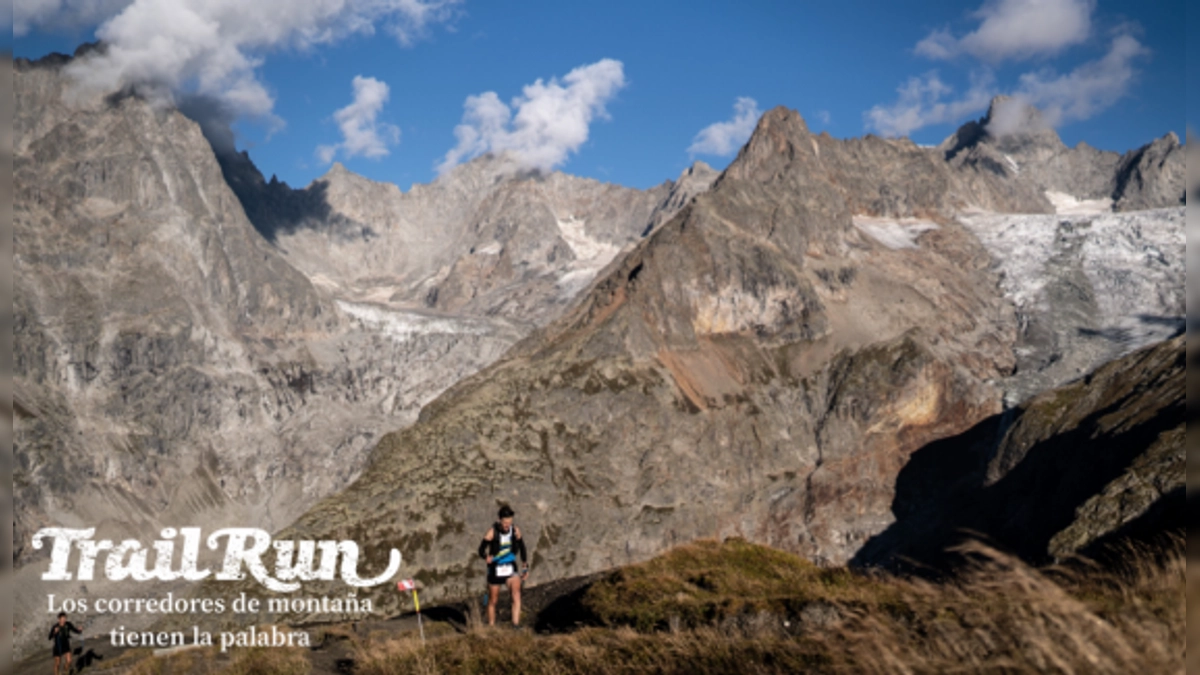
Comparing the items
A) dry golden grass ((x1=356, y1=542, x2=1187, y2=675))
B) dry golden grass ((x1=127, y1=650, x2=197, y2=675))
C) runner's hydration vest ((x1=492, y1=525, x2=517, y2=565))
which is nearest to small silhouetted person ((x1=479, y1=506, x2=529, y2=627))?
runner's hydration vest ((x1=492, y1=525, x2=517, y2=565))

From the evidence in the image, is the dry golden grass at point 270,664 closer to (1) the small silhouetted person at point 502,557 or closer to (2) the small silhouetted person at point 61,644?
(1) the small silhouetted person at point 502,557

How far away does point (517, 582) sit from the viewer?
26.2 meters

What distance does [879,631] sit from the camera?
39.0 feet

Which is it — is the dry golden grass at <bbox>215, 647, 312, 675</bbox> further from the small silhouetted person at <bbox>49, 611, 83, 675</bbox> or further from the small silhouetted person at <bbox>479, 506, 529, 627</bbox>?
the small silhouetted person at <bbox>49, 611, 83, 675</bbox>

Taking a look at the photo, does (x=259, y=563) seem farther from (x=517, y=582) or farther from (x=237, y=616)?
(x=517, y=582)

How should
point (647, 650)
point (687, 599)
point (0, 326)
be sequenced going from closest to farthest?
point (0, 326), point (647, 650), point (687, 599)

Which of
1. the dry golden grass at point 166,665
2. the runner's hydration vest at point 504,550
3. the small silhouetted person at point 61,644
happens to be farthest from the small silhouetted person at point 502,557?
the small silhouetted person at point 61,644

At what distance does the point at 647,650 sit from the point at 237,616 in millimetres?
170982

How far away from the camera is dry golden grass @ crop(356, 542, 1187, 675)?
880 centimetres

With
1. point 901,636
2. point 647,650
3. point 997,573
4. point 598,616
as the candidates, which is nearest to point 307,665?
point 598,616

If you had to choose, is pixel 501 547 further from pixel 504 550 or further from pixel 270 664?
pixel 270 664

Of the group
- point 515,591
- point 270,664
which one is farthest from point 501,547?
point 270,664

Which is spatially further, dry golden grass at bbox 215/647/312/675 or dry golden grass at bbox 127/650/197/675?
dry golden grass at bbox 127/650/197/675

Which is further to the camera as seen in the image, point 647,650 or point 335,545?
point 335,545
